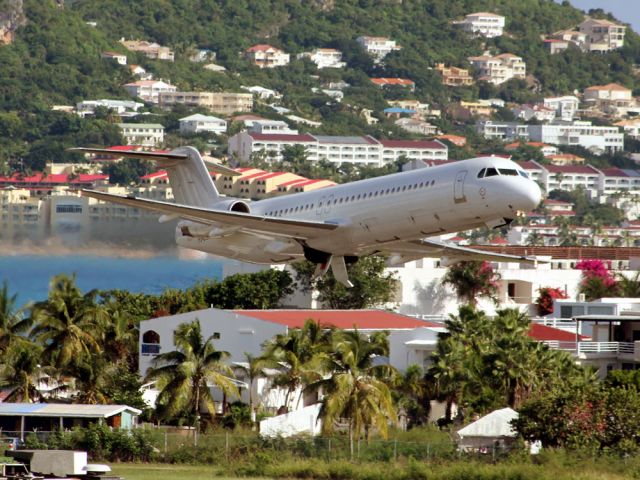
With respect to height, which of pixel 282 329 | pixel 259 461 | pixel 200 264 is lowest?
pixel 259 461

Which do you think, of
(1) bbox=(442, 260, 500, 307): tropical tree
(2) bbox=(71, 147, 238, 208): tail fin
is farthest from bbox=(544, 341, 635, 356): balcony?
(1) bbox=(442, 260, 500, 307): tropical tree

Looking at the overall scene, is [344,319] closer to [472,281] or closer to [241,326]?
[241,326]

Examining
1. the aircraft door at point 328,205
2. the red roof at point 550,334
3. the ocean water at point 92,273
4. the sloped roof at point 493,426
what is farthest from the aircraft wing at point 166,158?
the ocean water at point 92,273

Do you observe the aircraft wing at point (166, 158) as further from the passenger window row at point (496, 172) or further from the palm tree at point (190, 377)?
the passenger window row at point (496, 172)

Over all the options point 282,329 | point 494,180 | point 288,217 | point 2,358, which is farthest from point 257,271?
point 494,180

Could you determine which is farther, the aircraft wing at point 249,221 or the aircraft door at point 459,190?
the aircraft wing at point 249,221

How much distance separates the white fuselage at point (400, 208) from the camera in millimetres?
54906

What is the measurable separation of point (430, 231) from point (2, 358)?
71.6ft

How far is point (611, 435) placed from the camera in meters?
53.0

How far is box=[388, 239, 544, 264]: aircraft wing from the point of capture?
6338 centimetres

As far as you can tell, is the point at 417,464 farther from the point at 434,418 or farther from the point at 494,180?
the point at 434,418

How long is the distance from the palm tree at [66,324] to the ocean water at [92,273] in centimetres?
5377

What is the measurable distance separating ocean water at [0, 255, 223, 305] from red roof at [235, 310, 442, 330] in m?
43.6

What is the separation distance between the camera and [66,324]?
246ft
